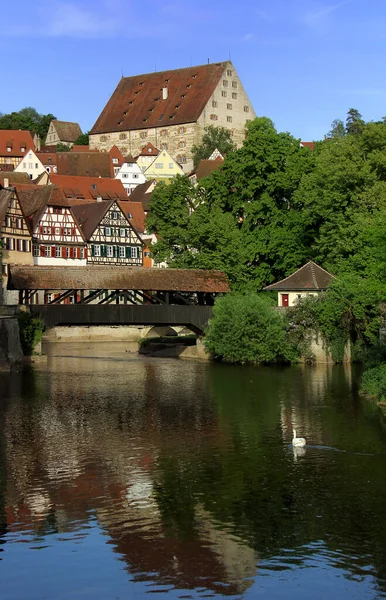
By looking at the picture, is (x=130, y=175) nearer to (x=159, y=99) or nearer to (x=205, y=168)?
(x=205, y=168)

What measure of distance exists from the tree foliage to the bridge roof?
72.1 metres

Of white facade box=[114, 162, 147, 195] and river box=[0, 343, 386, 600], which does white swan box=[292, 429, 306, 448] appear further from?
white facade box=[114, 162, 147, 195]

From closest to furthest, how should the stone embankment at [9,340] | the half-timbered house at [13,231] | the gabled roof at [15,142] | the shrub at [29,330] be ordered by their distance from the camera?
the stone embankment at [9,340] < the shrub at [29,330] < the half-timbered house at [13,231] < the gabled roof at [15,142]

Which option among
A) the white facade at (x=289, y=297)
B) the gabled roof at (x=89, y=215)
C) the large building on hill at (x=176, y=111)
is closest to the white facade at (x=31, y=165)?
the large building on hill at (x=176, y=111)

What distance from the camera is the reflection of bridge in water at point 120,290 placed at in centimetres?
4172

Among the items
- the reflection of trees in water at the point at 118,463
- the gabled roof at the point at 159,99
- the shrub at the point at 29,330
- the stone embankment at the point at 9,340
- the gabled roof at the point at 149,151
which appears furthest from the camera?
the gabled roof at the point at 159,99

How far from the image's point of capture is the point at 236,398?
93.9ft

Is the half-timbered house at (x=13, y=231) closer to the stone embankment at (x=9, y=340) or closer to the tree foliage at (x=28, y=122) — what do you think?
the stone embankment at (x=9, y=340)

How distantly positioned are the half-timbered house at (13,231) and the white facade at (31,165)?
3477cm

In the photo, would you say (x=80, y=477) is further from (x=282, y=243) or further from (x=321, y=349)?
(x=282, y=243)

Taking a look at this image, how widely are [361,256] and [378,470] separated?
21519 mm

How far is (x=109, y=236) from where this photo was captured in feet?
202

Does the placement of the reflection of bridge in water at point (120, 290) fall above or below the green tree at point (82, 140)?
below

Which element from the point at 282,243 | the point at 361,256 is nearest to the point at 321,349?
the point at 361,256
